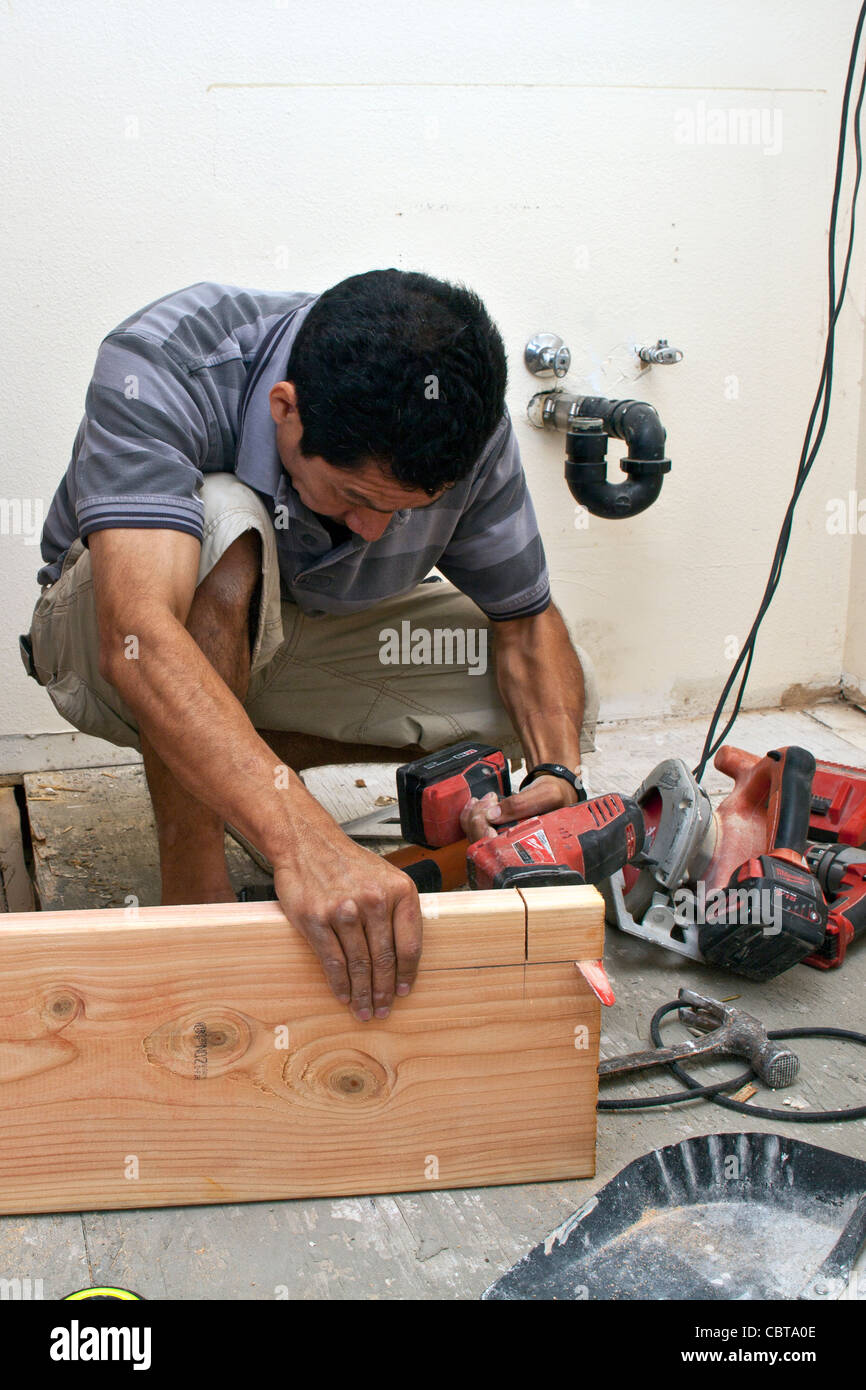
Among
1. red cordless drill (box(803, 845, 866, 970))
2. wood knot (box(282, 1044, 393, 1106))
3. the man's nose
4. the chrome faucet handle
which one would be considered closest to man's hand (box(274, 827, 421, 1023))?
wood knot (box(282, 1044, 393, 1106))

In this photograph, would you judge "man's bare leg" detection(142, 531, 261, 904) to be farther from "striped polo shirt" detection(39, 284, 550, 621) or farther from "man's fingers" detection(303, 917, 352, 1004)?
"man's fingers" detection(303, 917, 352, 1004)

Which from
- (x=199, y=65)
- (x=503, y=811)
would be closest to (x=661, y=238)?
(x=199, y=65)

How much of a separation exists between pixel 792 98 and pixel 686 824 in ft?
6.30

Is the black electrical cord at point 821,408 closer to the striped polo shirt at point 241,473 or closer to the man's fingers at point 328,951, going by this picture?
the striped polo shirt at point 241,473

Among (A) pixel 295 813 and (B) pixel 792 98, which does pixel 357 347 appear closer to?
(A) pixel 295 813

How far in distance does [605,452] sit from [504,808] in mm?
1215

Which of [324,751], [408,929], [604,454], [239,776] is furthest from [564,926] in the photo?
[604,454]

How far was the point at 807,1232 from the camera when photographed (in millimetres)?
1321

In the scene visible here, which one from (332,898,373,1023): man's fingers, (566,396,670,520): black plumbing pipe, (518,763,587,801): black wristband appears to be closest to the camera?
(332,898,373,1023): man's fingers

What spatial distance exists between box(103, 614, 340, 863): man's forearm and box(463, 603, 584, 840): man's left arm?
0.70 metres

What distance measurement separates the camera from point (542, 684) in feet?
6.59

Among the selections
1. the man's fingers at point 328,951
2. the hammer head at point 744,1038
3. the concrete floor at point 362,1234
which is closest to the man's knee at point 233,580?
the man's fingers at point 328,951

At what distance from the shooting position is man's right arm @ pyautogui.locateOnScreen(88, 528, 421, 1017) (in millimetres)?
1200

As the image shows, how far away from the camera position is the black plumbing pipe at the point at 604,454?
254 centimetres
